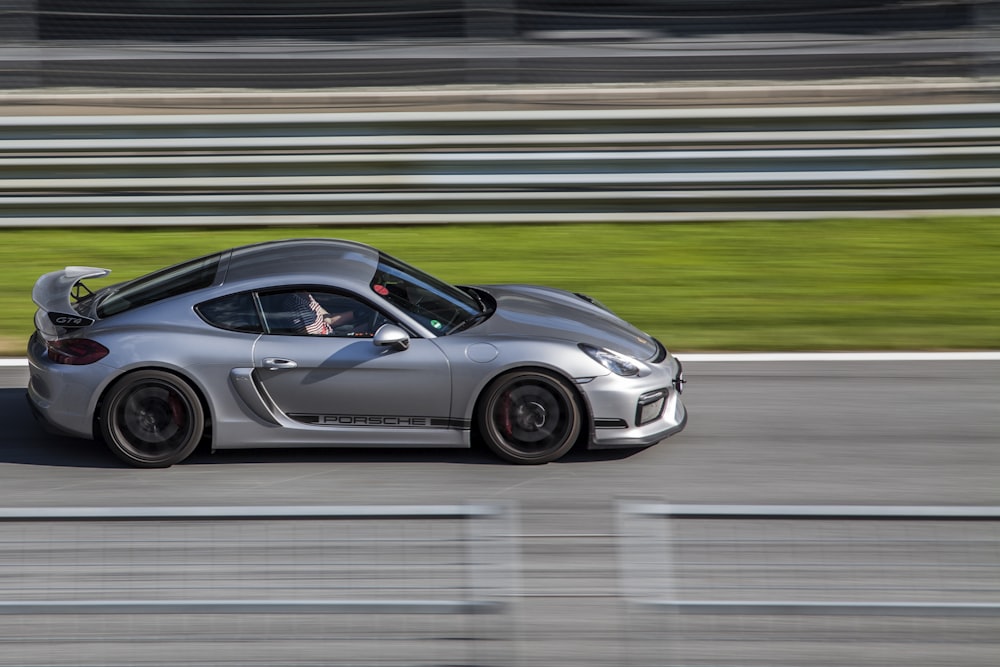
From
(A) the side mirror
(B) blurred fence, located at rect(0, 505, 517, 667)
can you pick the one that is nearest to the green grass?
(A) the side mirror

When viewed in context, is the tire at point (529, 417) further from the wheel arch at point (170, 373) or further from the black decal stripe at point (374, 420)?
the wheel arch at point (170, 373)

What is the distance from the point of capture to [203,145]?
11.1m

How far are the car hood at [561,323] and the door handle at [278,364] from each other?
41.7 inches

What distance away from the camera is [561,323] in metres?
6.80

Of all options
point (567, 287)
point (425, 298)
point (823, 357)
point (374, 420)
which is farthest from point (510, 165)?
point (374, 420)

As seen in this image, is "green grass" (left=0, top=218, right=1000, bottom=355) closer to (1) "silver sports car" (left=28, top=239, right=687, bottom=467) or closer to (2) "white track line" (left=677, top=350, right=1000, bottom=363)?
(2) "white track line" (left=677, top=350, right=1000, bottom=363)

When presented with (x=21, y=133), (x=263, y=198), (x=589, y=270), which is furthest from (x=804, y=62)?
(x=21, y=133)

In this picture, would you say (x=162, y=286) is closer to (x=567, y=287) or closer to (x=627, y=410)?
(x=627, y=410)

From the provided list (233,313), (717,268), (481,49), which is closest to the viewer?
(233,313)

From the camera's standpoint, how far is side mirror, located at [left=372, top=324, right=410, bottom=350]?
6.34 meters

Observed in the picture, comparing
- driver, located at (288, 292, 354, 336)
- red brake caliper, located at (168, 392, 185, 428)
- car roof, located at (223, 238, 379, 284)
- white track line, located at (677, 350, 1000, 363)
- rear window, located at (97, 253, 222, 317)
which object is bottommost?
white track line, located at (677, 350, 1000, 363)

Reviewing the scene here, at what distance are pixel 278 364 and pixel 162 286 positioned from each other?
38.4 inches

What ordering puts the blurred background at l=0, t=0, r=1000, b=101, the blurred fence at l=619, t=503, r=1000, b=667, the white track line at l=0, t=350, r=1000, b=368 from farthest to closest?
the blurred background at l=0, t=0, r=1000, b=101 < the white track line at l=0, t=350, r=1000, b=368 < the blurred fence at l=619, t=503, r=1000, b=667

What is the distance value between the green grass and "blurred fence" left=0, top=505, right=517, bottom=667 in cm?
504
